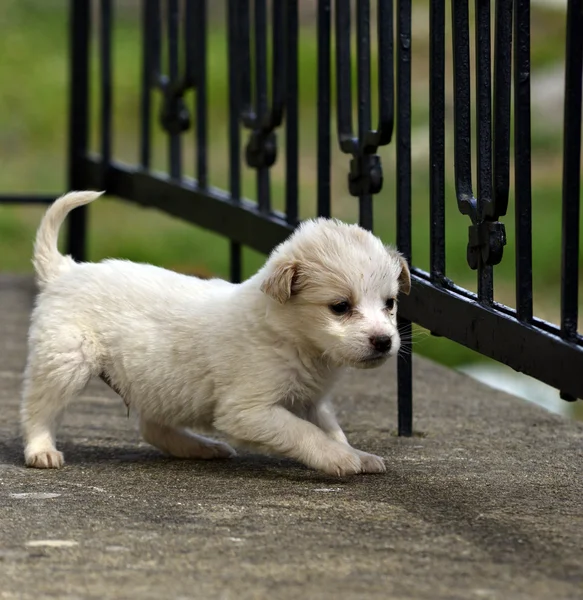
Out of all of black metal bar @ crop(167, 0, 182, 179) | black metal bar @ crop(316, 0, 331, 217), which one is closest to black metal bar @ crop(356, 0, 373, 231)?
black metal bar @ crop(316, 0, 331, 217)

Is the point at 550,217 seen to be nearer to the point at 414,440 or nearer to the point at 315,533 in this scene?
the point at 414,440

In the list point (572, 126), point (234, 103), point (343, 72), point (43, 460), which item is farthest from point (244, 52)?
point (572, 126)

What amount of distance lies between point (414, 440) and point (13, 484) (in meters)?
1.42

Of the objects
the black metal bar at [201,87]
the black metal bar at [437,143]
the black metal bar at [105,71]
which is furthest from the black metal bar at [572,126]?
the black metal bar at [105,71]

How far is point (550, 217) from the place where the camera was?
427 inches

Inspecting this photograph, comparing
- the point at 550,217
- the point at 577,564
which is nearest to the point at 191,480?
the point at 577,564

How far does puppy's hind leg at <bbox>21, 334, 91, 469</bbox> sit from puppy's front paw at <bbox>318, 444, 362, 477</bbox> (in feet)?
2.70

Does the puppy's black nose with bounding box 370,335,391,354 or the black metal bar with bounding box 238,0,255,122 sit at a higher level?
the black metal bar with bounding box 238,0,255,122

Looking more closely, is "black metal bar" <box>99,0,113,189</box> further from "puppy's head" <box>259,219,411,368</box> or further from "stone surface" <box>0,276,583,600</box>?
"puppy's head" <box>259,219,411,368</box>

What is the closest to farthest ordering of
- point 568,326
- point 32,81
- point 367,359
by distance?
point 568,326
point 367,359
point 32,81

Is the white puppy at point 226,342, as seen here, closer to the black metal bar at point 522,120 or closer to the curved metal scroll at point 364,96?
the black metal bar at point 522,120

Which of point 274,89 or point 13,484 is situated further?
point 274,89

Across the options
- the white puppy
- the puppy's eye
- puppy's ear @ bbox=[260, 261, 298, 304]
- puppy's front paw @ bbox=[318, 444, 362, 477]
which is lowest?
puppy's front paw @ bbox=[318, 444, 362, 477]

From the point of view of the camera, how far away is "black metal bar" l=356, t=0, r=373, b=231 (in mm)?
4730
